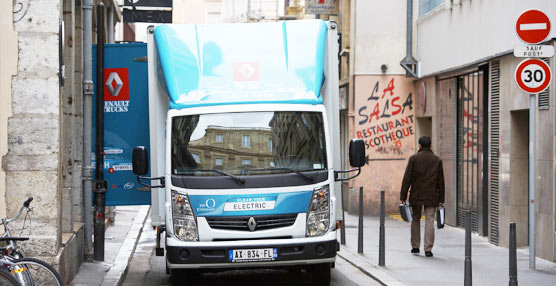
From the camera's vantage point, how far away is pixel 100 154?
13312 millimetres

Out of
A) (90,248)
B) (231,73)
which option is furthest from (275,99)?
(90,248)

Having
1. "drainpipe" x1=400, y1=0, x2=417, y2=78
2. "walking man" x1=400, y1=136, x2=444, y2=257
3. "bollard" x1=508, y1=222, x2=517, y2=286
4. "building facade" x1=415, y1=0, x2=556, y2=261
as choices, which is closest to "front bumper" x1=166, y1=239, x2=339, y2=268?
"bollard" x1=508, y1=222, x2=517, y2=286

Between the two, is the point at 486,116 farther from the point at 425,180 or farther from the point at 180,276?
the point at 180,276

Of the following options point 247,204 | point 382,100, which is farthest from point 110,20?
point 247,204

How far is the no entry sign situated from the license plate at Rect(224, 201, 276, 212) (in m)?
4.17

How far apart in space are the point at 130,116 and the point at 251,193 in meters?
3.71

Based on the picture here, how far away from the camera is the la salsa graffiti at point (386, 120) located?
79.3 ft

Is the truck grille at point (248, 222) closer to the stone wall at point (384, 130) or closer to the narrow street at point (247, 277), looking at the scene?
the narrow street at point (247, 277)

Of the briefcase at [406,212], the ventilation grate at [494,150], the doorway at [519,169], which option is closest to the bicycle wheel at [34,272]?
the briefcase at [406,212]

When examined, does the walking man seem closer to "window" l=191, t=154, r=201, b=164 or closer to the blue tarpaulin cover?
the blue tarpaulin cover

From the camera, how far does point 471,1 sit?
18.2m

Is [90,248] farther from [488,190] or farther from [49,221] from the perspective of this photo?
[488,190]

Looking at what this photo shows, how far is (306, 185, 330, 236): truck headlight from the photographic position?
33.6ft

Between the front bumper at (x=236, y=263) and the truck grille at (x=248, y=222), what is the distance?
20cm
